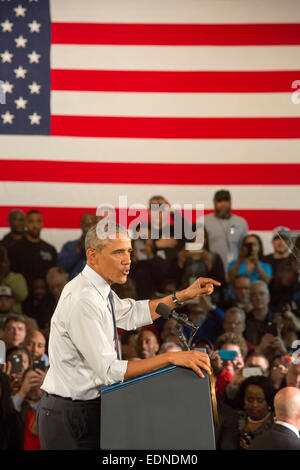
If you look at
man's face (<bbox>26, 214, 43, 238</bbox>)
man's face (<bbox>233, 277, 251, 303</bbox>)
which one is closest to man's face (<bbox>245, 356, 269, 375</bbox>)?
man's face (<bbox>233, 277, 251, 303</bbox>)

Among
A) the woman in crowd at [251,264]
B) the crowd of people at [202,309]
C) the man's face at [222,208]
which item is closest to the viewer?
the crowd of people at [202,309]

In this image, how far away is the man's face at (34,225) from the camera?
661cm

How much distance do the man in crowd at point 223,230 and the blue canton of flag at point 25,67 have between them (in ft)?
6.24

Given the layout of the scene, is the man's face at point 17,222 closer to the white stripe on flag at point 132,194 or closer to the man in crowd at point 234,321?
the white stripe on flag at point 132,194

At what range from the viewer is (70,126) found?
304 inches

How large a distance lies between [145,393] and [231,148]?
216 inches

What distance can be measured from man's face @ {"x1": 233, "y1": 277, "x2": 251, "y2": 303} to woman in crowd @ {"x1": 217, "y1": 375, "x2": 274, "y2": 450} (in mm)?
1449

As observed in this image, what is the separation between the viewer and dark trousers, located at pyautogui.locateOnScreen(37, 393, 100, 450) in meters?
2.72

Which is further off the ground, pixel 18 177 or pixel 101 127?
pixel 101 127

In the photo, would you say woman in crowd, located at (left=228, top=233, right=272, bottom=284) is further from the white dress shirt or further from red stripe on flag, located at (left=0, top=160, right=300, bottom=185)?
the white dress shirt

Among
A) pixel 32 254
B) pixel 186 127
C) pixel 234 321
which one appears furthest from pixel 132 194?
pixel 234 321

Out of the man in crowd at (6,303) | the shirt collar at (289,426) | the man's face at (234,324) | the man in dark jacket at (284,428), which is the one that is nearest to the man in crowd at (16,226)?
the man in crowd at (6,303)
